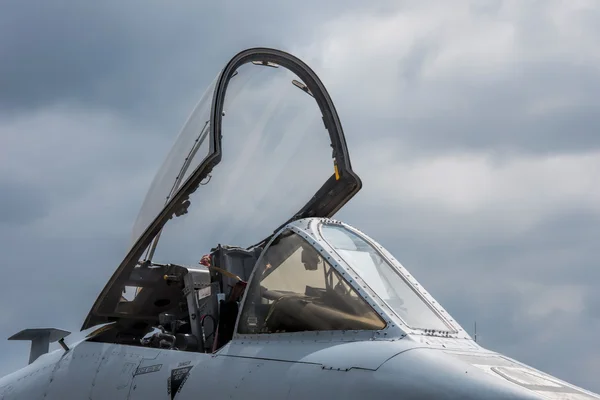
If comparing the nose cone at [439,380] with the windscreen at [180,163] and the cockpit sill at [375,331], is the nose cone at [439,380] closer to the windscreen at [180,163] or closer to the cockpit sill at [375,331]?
the cockpit sill at [375,331]

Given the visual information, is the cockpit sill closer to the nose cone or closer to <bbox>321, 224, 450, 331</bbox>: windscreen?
<bbox>321, 224, 450, 331</bbox>: windscreen

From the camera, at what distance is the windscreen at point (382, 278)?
18.6 ft

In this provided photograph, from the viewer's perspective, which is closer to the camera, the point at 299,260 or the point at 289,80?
the point at 299,260

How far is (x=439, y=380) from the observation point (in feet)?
14.5

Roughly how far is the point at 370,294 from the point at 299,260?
3.04ft

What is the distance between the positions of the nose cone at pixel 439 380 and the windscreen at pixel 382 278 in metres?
0.80

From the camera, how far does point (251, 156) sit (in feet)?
28.7

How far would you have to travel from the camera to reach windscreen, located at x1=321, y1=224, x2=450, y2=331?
5.66 metres

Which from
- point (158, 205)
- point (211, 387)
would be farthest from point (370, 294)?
point (158, 205)

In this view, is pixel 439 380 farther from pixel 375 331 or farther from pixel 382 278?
pixel 382 278

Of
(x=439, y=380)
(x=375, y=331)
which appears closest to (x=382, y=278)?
(x=375, y=331)

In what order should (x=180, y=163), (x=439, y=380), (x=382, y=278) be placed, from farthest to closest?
(x=180, y=163)
(x=382, y=278)
(x=439, y=380)

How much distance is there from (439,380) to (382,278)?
175cm

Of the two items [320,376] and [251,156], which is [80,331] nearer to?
[251,156]
